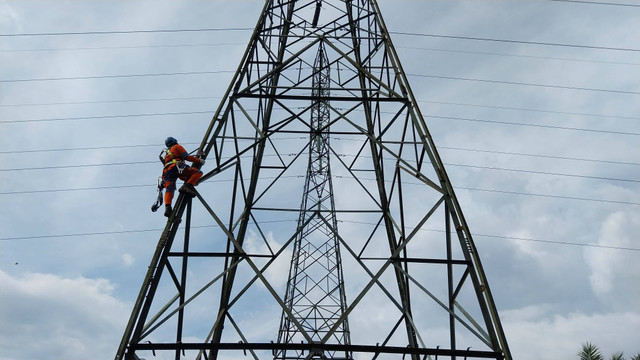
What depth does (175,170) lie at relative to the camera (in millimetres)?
10766

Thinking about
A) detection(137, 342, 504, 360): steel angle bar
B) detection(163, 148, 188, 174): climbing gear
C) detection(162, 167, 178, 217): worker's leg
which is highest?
detection(163, 148, 188, 174): climbing gear

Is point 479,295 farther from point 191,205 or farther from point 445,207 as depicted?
point 191,205

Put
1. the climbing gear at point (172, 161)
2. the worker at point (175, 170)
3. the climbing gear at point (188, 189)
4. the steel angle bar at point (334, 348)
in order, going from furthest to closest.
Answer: the climbing gear at point (172, 161) < the worker at point (175, 170) < the climbing gear at point (188, 189) < the steel angle bar at point (334, 348)

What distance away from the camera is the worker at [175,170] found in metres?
10.4

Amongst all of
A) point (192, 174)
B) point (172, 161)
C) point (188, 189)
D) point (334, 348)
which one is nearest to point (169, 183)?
point (172, 161)

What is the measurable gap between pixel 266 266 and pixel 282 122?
3245 millimetres

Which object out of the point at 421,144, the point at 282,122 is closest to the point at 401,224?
the point at 421,144

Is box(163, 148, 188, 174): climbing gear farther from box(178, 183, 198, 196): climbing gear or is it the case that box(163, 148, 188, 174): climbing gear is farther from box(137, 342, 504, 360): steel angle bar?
box(137, 342, 504, 360): steel angle bar

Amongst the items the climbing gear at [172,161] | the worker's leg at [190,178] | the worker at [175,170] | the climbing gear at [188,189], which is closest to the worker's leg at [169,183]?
the worker at [175,170]

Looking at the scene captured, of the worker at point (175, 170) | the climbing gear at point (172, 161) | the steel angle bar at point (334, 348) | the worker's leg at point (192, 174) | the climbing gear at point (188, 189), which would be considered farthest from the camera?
the climbing gear at point (172, 161)

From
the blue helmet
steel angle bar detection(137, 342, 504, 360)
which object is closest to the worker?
the blue helmet

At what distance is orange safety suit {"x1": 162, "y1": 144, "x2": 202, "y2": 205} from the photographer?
10.5 meters

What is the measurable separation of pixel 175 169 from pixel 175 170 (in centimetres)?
2

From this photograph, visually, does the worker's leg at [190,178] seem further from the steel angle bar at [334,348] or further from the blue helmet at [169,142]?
the steel angle bar at [334,348]
